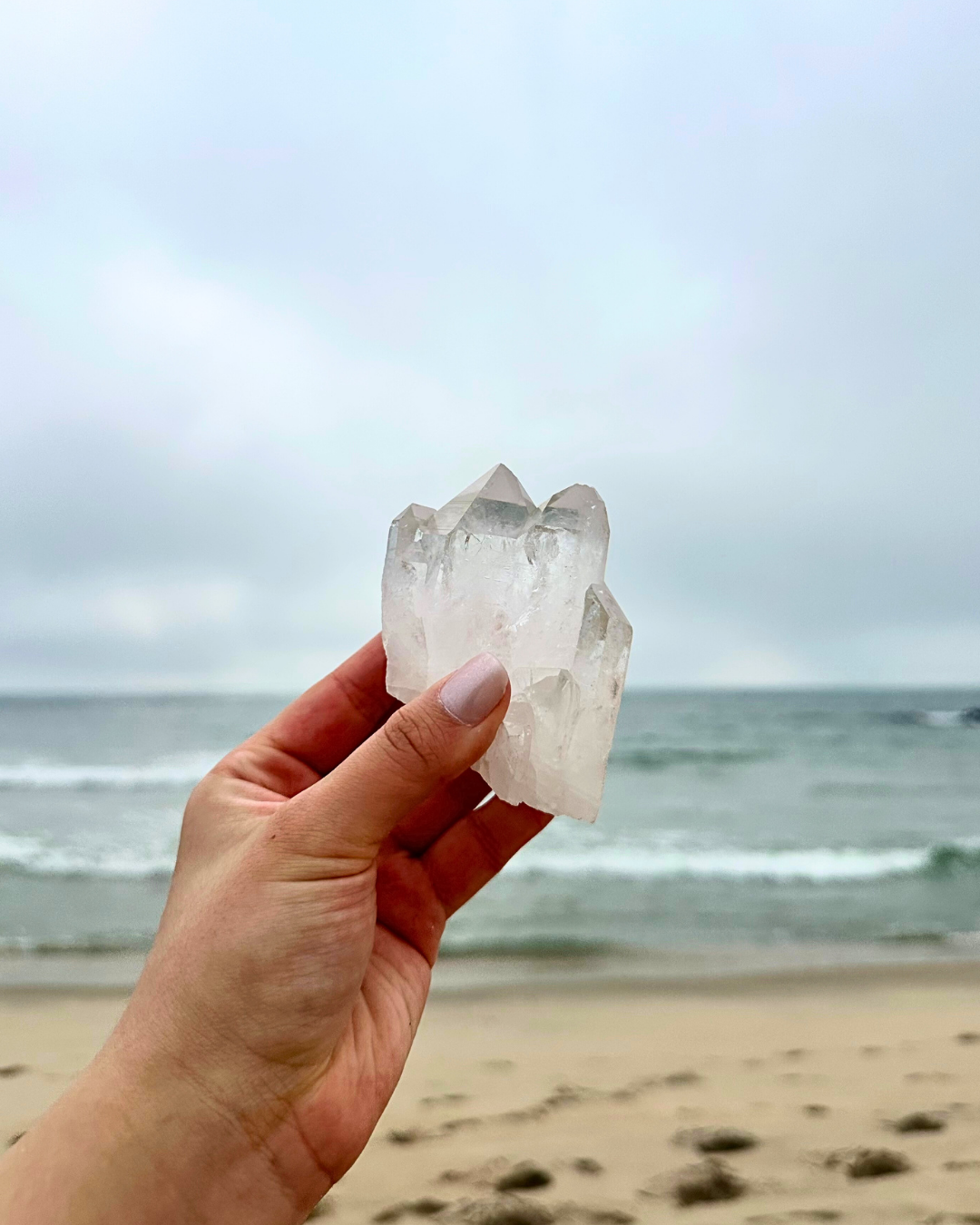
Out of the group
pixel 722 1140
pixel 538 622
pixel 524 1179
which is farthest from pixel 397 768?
pixel 722 1140

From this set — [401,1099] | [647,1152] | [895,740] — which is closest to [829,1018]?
[647,1152]

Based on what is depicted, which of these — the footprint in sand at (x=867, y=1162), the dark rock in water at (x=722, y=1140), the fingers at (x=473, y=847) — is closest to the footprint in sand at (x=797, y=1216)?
the footprint in sand at (x=867, y=1162)

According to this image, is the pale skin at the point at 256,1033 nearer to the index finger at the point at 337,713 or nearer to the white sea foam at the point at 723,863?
the index finger at the point at 337,713

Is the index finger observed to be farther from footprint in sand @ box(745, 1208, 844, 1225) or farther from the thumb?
footprint in sand @ box(745, 1208, 844, 1225)

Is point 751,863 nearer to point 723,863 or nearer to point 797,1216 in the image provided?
point 723,863

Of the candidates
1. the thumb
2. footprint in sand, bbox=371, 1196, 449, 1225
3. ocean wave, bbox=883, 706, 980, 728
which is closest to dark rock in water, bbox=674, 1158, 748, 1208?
footprint in sand, bbox=371, 1196, 449, 1225

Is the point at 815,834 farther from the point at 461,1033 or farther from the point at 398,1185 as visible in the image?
the point at 398,1185
